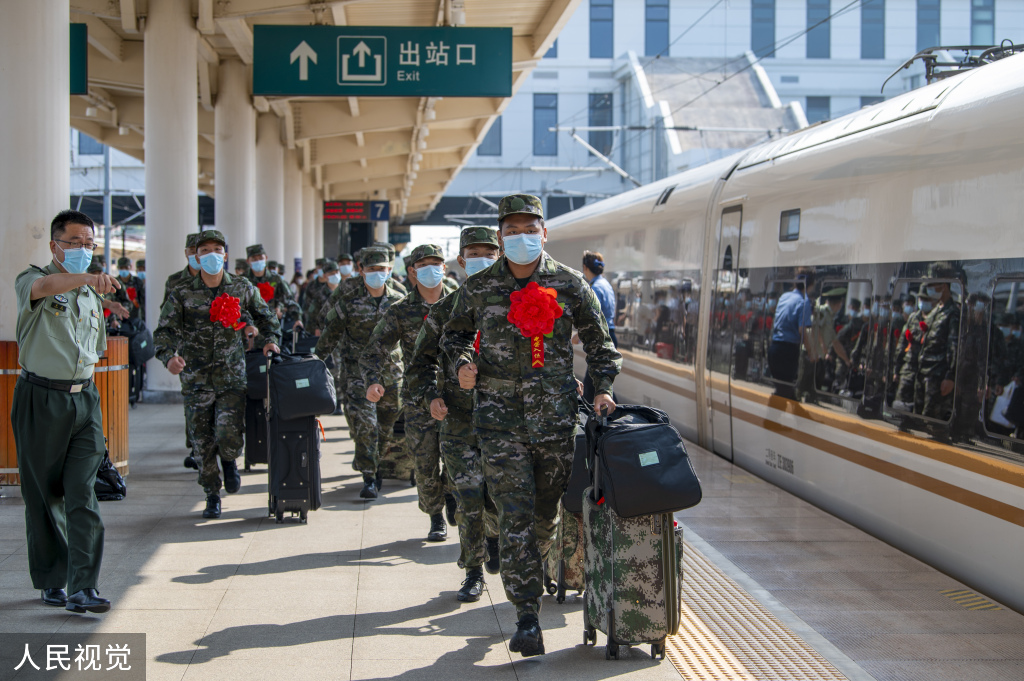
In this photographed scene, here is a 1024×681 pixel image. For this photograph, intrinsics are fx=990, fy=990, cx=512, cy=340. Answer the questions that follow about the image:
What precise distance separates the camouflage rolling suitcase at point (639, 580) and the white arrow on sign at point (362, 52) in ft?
25.3

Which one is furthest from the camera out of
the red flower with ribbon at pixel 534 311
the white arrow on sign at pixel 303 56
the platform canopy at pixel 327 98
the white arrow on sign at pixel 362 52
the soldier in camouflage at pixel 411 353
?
the platform canopy at pixel 327 98

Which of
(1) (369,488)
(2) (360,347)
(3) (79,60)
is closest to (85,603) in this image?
(1) (369,488)

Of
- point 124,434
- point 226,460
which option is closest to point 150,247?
point 124,434

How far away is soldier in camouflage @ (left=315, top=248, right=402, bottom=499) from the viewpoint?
25.9ft

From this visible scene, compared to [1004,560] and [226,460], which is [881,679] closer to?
[1004,560]

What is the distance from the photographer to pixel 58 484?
4941 millimetres

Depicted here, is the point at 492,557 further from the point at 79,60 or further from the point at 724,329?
the point at 79,60

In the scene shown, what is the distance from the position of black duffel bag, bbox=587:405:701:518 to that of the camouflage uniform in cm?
388

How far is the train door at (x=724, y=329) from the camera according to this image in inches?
364

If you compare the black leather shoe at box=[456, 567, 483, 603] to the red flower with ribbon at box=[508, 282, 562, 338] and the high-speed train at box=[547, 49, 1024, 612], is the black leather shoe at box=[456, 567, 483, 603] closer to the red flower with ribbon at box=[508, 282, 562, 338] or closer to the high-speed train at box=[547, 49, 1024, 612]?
the red flower with ribbon at box=[508, 282, 562, 338]

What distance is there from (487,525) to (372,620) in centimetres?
76

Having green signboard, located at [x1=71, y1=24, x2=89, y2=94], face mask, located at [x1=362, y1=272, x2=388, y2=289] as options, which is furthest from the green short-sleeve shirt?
green signboard, located at [x1=71, y1=24, x2=89, y2=94]

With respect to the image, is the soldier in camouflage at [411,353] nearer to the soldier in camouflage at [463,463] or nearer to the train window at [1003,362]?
the soldier in camouflage at [463,463]

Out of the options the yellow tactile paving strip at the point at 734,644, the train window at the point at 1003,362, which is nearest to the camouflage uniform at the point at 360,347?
the yellow tactile paving strip at the point at 734,644
